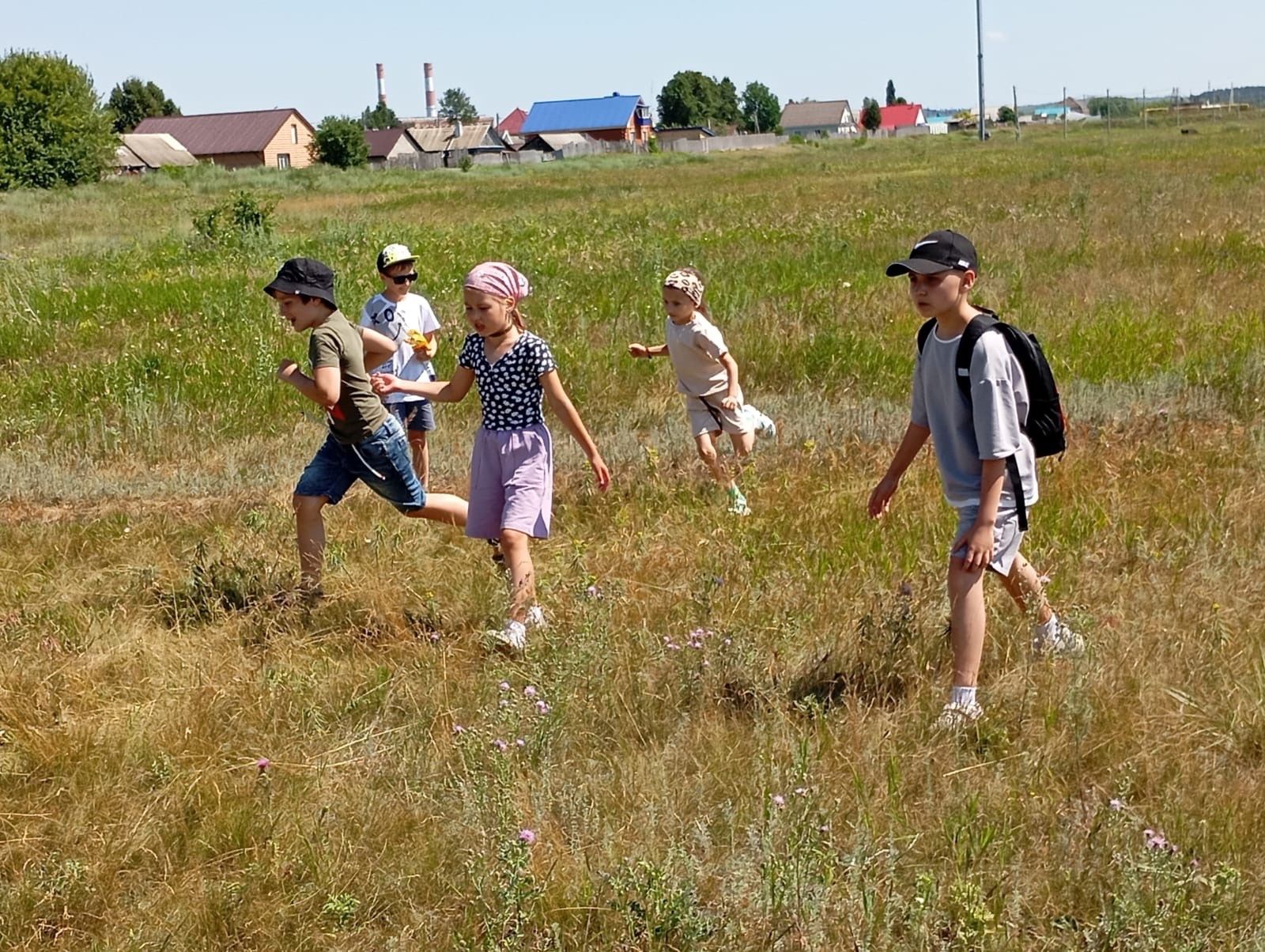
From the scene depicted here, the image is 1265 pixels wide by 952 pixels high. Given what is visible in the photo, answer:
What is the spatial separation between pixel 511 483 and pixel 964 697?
197 cm

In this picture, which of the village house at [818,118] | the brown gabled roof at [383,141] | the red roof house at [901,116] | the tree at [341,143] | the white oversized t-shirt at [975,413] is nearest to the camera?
the white oversized t-shirt at [975,413]

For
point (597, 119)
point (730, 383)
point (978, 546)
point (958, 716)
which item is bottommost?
point (958, 716)

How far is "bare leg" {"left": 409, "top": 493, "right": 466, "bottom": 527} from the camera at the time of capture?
5621mm

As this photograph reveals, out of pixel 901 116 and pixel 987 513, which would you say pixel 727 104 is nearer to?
pixel 901 116

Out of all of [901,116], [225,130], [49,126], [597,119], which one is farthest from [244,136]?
[901,116]

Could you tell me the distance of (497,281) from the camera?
196 inches

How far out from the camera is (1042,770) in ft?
11.7

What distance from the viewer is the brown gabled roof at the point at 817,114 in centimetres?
16325

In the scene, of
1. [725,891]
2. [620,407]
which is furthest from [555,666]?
[620,407]

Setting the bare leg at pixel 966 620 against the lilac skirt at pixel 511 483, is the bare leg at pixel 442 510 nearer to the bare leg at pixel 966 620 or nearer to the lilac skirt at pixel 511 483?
the lilac skirt at pixel 511 483

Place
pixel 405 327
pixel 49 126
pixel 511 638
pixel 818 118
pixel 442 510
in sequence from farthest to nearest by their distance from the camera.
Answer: pixel 818 118 → pixel 49 126 → pixel 405 327 → pixel 442 510 → pixel 511 638

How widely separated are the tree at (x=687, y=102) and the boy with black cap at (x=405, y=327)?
137m

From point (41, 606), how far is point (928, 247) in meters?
3.84

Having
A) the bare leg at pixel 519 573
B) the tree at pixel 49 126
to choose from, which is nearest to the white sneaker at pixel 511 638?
the bare leg at pixel 519 573
